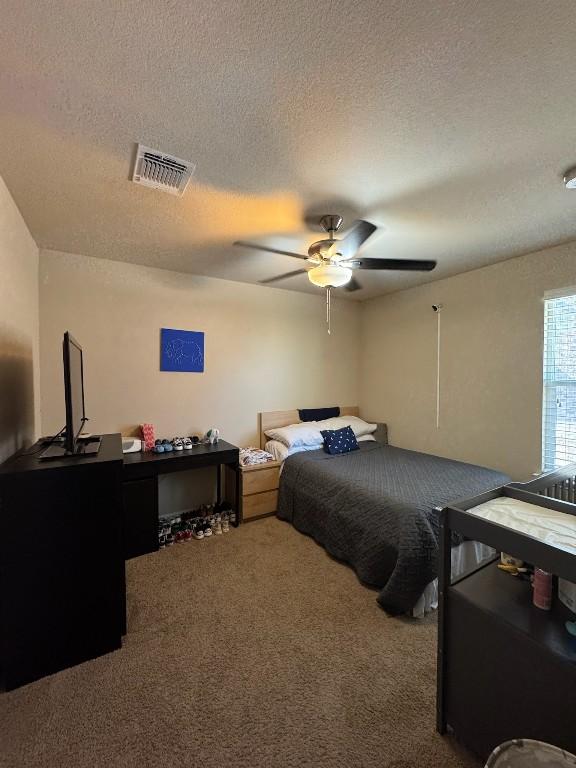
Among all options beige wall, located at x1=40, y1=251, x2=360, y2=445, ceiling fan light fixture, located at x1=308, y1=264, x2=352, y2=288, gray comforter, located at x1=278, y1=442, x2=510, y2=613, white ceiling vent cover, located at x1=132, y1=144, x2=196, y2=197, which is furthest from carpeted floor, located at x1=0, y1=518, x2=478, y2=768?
white ceiling vent cover, located at x1=132, y1=144, x2=196, y2=197

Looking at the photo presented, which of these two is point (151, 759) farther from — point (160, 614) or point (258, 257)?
point (258, 257)

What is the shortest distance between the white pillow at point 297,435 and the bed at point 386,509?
11cm

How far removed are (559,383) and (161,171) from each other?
3.24m

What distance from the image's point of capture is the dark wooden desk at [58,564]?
1.50 metres

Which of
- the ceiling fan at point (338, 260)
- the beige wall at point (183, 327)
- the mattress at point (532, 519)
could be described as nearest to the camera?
the mattress at point (532, 519)

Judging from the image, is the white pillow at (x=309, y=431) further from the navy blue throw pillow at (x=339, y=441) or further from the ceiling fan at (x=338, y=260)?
the ceiling fan at (x=338, y=260)

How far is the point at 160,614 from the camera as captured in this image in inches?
77.9

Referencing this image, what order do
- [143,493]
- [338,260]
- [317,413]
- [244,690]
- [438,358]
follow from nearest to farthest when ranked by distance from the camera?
[244,690] → [338,260] → [143,493] → [438,358] → [317,413]

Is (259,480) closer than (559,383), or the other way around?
(559,383)

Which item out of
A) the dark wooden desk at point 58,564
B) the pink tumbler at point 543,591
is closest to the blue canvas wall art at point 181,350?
the dark wooden desk at point 58,564

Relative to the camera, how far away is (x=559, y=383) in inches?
106

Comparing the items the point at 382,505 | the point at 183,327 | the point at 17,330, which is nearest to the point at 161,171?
the point at 17,330

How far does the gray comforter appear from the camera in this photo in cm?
196

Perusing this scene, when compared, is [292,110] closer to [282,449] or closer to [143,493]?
[143,493]
